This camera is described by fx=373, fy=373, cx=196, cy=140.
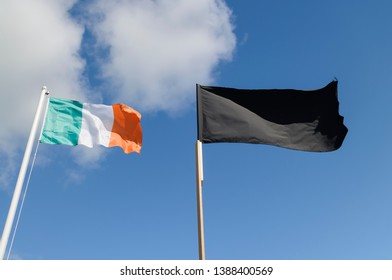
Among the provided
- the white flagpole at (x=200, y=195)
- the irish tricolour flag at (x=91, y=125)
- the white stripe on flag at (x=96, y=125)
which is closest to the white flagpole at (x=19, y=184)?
the irish tricolour flag at (x=91, y=125)

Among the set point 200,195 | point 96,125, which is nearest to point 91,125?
point 96,125

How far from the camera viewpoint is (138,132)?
15547mm

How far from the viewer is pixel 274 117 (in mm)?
12328

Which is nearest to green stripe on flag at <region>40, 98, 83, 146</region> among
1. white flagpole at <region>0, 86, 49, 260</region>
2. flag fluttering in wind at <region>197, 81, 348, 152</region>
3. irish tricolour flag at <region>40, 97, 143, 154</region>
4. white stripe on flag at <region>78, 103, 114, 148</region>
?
irish tricolour flag at <region>40, 97, 143, 154</region>

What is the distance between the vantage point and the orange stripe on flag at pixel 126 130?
1516 cm

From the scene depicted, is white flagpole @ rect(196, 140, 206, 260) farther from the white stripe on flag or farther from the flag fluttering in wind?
the white stripe on flag

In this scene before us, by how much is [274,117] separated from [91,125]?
7229 millimetres

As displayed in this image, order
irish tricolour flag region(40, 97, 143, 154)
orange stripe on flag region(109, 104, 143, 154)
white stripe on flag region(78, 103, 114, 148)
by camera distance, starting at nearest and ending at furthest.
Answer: irish tricolour flag region(40, 97, 143, 154), white stripe on flag region(78, 103, 114, 148), orange stripe on flag region(109, 104, 143, 154)

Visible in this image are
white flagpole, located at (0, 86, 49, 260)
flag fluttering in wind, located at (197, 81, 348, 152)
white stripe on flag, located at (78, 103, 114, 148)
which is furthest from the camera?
white stripe on flag, located at (78, 103, 114, 148)

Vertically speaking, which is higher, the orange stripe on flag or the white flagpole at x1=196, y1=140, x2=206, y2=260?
the orange stripe on flag

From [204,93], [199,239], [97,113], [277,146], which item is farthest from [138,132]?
[199,239]

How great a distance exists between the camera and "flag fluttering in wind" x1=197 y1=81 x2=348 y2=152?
1133cm

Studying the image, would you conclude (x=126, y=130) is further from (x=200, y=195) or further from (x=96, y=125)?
(x=200, y=195)

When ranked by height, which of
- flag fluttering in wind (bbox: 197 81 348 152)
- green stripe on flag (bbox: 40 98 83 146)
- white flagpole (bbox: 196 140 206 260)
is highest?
green stripe on flag (bbox: 40 98 83 146)
